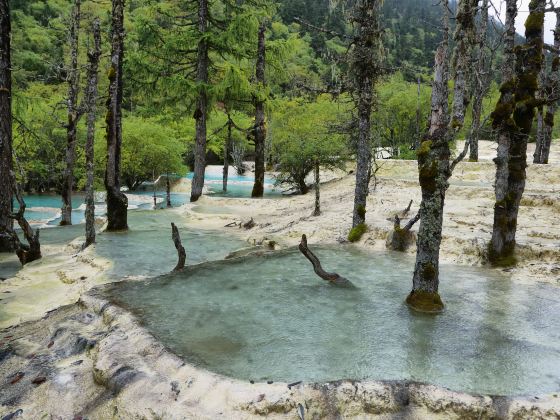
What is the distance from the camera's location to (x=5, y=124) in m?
11.0

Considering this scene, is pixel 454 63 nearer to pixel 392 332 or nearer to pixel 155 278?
pixel 392 332

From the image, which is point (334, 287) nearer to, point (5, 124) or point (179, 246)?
point (179, 246)

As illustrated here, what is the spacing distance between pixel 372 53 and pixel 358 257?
4.89 metres

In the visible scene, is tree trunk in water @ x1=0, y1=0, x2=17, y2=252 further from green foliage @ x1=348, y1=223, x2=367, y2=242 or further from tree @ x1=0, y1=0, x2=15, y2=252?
green foliage @ x1=348, y1=223, x2=367, y2=242

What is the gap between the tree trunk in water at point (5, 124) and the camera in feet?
35.1

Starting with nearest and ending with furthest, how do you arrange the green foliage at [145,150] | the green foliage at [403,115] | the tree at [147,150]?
1. the green foliage at [145,150]
2. the tree at [147,150]
3. the green foliage at [403,115]

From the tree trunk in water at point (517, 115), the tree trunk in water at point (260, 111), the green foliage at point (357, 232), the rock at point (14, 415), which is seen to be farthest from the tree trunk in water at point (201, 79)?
the rock at point (14, 415)

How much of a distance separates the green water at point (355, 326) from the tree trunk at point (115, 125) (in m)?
6.22

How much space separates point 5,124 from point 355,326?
1012 centimetres

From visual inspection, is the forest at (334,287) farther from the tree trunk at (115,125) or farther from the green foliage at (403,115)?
the green foliage at (403,115)

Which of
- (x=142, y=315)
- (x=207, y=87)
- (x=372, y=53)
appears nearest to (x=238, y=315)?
(x=142, y=315)

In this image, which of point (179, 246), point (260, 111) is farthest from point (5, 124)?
point (260, 111)

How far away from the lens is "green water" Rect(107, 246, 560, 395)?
470cm

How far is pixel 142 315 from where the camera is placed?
245 inches
